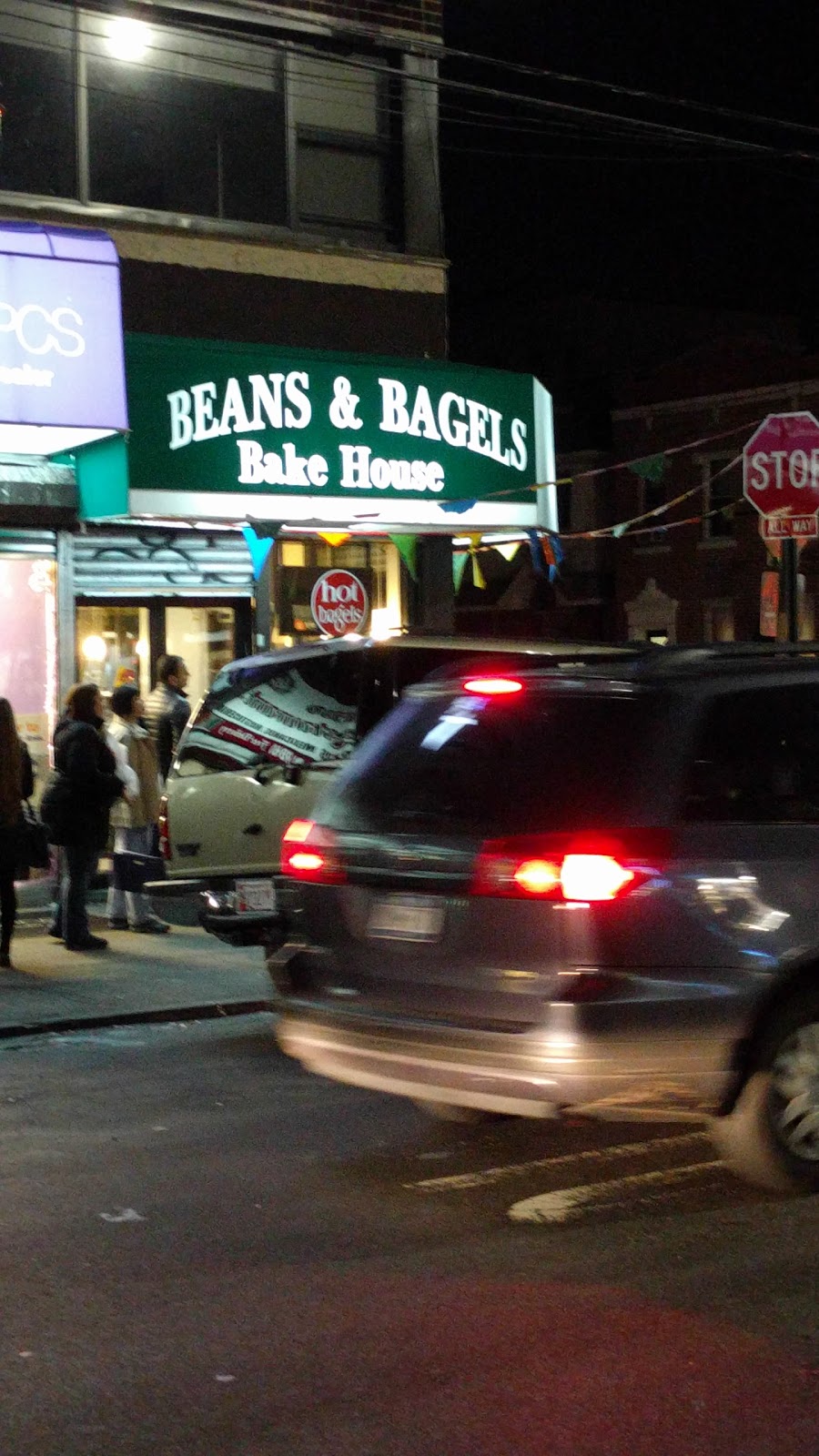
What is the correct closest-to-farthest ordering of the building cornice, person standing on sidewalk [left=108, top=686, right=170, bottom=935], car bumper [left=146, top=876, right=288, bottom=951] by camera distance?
car bumper [left=146, top=876, right=288, bottom=951] → person standing on sidewalk [left=108, top=686, right=170, bottom=935] → the building cornice

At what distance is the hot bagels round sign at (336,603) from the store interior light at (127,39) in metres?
4.67

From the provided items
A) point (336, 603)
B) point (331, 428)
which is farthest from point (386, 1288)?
point (336, 603)

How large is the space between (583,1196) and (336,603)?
10.3 metres

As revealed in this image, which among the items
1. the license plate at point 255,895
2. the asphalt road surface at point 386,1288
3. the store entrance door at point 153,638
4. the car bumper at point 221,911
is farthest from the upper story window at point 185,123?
the asphalt road surface at point 386,1288

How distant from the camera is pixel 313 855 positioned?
22.1ft

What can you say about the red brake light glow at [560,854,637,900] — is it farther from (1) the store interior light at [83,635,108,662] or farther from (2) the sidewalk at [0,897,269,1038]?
(1) the store interior light at [83,635,108,662]

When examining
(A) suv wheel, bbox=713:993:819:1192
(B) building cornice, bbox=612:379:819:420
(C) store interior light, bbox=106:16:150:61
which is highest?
(B) building cornice, bbox=612:379:819:420

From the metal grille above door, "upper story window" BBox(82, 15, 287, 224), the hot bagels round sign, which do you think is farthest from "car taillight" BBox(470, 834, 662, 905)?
"upper story window" BBox(82, 15, 287, 224)

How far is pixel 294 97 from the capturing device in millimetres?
16094

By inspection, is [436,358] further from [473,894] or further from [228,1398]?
[228,1398]

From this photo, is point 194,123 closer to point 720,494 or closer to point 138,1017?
point 138,1017

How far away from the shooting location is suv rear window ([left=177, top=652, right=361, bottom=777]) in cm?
1102

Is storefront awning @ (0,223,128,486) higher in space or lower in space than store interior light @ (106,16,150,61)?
lower

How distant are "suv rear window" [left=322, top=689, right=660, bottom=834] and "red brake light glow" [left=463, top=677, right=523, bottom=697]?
31 mm
